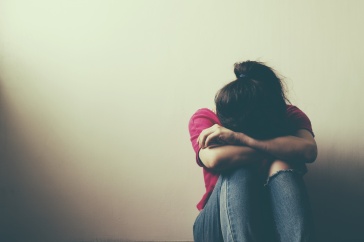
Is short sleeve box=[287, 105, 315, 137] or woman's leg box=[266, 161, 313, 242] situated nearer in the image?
woman's leg box=[266, 161, 313, 242]

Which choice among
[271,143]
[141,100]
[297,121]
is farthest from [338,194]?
[141,100]

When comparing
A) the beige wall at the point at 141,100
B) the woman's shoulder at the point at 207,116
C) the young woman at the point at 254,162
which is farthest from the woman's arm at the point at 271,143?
the beige wall at the point at 141,100

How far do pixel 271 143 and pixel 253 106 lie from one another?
0.37 ft

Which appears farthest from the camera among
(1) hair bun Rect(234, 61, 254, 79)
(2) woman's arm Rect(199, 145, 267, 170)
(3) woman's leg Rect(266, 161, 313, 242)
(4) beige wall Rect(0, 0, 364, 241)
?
(4) beige wall Rect(0, 0, 364, 241)

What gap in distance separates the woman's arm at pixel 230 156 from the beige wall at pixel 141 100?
13.2 inches

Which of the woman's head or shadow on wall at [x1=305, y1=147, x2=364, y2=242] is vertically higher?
the woman's head

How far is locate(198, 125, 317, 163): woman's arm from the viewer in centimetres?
93

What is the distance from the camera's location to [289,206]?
31.9 inches

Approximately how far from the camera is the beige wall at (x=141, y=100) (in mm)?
1217

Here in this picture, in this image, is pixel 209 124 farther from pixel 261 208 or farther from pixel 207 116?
pixel 261 208

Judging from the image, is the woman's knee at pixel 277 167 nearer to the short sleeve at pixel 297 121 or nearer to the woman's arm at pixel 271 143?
the woman's arm at pixel 271 143

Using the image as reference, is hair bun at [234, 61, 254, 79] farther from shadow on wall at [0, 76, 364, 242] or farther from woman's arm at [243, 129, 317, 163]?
shadow on wall at [0, 76, 364, 242]

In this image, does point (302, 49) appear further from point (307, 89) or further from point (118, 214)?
point (118, 214)

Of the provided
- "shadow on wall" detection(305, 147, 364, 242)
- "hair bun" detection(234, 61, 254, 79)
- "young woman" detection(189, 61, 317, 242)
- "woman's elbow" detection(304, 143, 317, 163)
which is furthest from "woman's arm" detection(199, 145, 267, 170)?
"shadow on wall" detection(305, 147, 364, 242)
